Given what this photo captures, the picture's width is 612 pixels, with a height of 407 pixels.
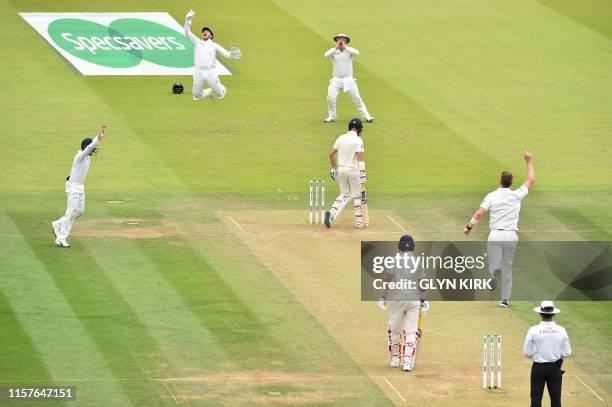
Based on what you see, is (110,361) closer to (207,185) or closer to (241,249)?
(241,249)

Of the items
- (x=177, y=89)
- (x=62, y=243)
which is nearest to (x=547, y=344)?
(x=62, y=243)

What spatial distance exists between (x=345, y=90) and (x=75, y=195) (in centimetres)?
1295

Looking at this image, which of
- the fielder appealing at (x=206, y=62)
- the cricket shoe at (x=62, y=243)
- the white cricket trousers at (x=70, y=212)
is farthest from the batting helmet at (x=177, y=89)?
the cricket shoe at (x=62, y=243)

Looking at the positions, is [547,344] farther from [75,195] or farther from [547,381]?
[75,195]

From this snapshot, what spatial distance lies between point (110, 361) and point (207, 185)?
12469 millimetres

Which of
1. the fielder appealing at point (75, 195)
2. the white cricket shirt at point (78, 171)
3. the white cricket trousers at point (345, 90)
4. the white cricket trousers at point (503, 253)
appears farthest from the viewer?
the white cricket trousers at point (345, 90)

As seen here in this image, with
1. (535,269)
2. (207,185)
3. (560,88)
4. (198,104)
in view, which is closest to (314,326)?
(535,269)

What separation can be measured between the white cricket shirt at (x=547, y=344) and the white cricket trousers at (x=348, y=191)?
10.8 m

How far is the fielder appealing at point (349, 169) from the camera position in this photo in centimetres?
3200

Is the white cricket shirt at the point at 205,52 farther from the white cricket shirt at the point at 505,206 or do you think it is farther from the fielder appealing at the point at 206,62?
the white cricket shirt at the point at 505,206

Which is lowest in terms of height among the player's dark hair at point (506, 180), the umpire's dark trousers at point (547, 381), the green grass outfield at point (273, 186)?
the green grass outfield at point (273, 186)

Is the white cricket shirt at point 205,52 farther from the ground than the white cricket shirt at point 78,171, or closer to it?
farther from the ground

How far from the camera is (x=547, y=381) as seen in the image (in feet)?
71.6

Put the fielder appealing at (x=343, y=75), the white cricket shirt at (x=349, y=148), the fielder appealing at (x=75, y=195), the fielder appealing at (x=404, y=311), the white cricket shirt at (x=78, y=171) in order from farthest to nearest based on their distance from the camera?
the fielder appealing at (x=343, y=75) → the white cricket shirt at (x=349, y=148) → the white cricket shirt at (x=78, y=171) → the fielder appealing at (x=75, y=195) → the fielder appealing at (x=404, y=311)
